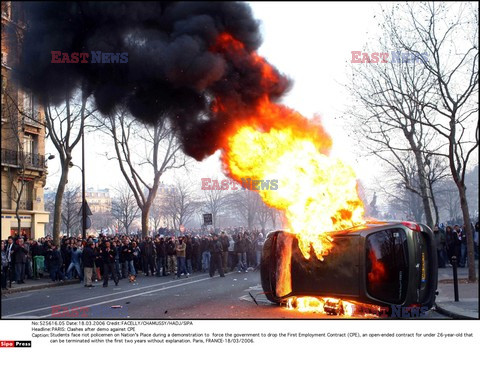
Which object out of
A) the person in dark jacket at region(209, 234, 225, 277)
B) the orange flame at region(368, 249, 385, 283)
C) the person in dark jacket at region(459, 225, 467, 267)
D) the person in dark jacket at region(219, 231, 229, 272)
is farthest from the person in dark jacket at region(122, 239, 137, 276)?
the person in dark jacket at region(459, 225, 467, 267)

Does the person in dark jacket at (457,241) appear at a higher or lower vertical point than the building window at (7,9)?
lower

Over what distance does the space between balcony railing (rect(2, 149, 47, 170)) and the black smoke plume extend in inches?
106

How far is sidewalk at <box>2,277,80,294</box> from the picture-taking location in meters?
14.1

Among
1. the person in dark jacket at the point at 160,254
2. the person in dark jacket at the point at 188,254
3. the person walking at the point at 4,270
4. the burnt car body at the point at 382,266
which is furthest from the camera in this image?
the person in dark jacket at the point at 188,254

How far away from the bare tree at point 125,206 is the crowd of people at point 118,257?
19.1 meters

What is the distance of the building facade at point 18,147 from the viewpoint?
33.5 ft

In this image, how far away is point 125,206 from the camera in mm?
40000

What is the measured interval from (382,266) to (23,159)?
11.5 m

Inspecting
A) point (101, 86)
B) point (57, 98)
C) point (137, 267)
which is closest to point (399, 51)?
point (101, 86)

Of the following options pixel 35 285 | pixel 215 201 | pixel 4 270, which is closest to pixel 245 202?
pixel 215 201

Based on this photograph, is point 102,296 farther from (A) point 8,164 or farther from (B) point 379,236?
(B) point 379,236
